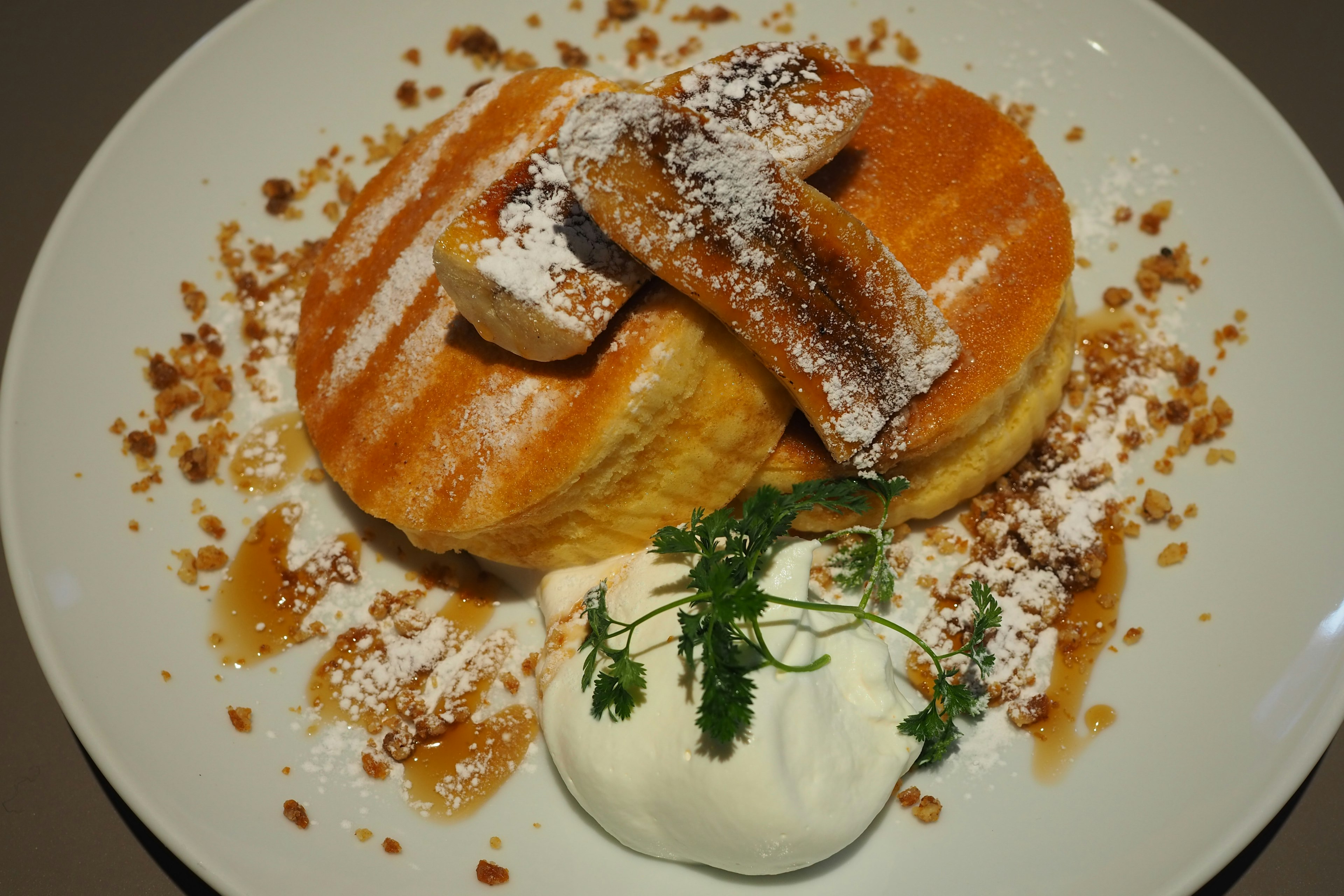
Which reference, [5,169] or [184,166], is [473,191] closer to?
[184,166]

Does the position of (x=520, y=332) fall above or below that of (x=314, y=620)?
above

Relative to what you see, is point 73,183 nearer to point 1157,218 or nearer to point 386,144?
point 386,144

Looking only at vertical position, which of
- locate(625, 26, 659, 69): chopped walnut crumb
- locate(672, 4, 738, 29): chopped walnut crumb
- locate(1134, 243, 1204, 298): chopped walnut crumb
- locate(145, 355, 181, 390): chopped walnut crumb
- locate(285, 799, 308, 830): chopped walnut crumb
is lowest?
locate(285, 799, 308, 830): chopped walnut crumb

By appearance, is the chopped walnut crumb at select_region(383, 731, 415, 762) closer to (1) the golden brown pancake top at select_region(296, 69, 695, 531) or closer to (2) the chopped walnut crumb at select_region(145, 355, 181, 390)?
(1) the golden brown pancake top at select_region(296, 69, 695, 531)

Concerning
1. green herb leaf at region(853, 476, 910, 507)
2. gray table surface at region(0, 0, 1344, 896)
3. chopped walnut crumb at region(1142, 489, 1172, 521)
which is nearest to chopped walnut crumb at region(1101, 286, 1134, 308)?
chopped walnut crumb at region(1142, 489, 1172, 521)

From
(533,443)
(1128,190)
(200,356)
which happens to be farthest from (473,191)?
(1128,190)

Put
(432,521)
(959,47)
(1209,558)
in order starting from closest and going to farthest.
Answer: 1. (432,521)
2. (1209,558)
3. (959,47)

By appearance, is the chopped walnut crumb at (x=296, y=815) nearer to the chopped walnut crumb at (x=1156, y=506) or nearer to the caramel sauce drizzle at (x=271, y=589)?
the caramel sauce drizzle at (x=271, y=589)
